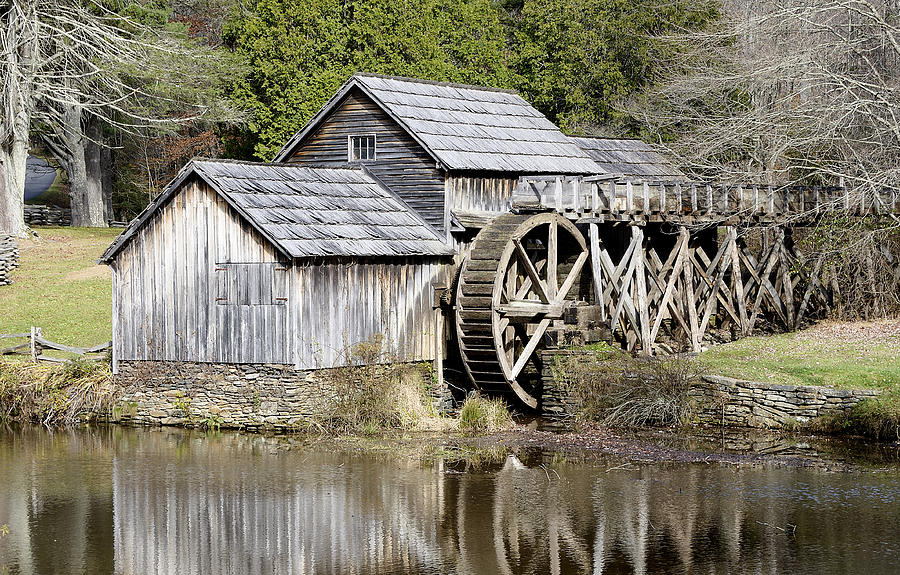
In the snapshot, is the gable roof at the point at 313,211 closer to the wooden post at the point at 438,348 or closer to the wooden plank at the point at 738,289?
the wooden post at the point at 438,348

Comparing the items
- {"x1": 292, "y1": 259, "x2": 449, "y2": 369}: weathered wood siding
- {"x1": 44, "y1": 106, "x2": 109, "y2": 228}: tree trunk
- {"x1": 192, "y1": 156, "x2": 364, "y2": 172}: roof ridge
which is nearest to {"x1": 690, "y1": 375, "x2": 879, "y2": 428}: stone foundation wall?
{"x1": 292, "y1": 259, "x2": 449, "y2": 369}: weathered wood siding

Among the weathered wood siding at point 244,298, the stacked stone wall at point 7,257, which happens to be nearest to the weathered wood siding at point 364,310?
the weathered wood siding at point 244,298

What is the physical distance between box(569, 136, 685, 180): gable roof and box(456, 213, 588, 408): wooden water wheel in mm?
4733

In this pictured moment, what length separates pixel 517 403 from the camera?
2342cm

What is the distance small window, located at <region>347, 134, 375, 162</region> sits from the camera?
24.3m

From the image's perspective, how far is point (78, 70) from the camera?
128ft

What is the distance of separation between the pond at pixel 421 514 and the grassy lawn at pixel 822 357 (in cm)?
426

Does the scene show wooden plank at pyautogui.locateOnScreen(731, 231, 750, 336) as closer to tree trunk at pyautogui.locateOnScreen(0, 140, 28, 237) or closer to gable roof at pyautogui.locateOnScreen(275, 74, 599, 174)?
gable roof at pyautogui.locateOnScreen(275, 74, 599, 174)

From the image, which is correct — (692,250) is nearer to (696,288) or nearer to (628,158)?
(696,288)

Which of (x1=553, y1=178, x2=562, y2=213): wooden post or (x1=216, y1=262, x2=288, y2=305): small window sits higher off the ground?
(x1=553, y1=178, x2=562, y2=213): wooden post

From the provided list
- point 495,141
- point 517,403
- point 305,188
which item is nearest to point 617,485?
point 517,403

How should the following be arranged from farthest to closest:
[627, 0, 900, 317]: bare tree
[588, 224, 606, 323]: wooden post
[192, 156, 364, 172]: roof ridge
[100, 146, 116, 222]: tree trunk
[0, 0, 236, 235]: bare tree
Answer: [100, 146, 116, 222]: tree trunk
[0, 0, 236, 235]: bare tree
[588, 224, 606, 323]: wooden post
[627, 0, 900, 317]: bare tree
[192, 156, 364, 172]: roof ridge

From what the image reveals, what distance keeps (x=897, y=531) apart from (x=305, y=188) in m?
12.6

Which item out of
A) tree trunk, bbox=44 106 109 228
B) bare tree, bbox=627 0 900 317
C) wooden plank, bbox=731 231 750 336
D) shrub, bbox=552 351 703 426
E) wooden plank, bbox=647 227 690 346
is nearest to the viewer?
shrub, bbox=552 351 703 426
